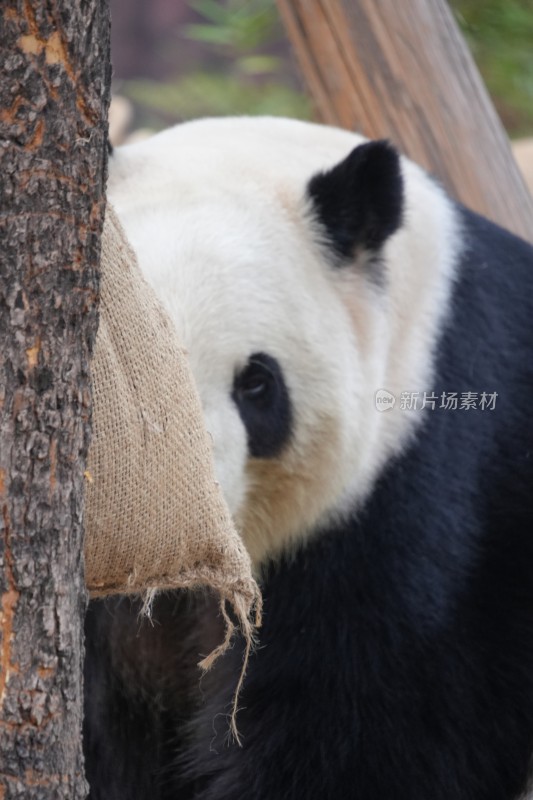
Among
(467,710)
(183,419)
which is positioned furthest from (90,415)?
(467,710)

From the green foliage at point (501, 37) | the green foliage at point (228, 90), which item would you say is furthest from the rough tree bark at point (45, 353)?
the green foliage at point (228, 90)

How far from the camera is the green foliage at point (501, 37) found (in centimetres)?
451

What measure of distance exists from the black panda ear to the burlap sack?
0.77m

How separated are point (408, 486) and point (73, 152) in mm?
1343

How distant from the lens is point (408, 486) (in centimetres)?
218

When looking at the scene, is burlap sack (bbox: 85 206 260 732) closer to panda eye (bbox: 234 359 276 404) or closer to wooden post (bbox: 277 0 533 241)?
panda eye (bbox: 234 359 276 404)

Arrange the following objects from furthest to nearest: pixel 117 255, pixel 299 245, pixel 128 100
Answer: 1. pixel 128 100
2. pixel 299 245
3. pixel 117 255

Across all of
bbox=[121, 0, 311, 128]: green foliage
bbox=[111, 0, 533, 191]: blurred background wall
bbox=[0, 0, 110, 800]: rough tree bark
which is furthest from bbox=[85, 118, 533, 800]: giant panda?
bbox=[121, 0, 311, 128]: green foliage

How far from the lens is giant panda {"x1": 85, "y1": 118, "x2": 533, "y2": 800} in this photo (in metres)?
2.04

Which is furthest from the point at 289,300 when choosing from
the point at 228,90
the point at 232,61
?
the point at 232,61

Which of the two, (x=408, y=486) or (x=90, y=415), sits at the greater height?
(x=90, y=415)

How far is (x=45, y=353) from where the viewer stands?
1.00 metres

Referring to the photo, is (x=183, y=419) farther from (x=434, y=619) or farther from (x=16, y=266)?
(x=434, y=619)

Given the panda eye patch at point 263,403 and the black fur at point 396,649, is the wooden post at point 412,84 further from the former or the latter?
the panda eye patch at point 263,403
